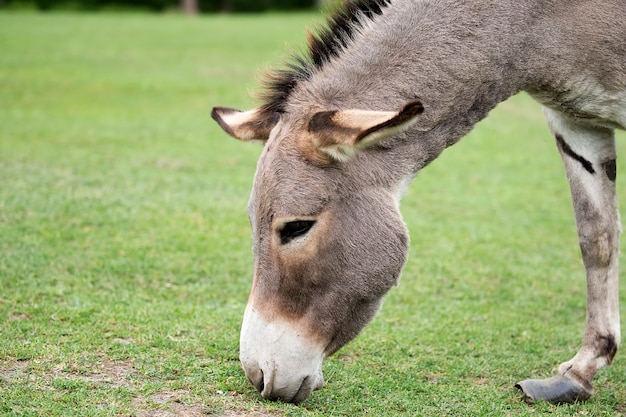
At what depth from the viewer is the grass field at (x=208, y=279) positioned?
Result: 15.9 feet

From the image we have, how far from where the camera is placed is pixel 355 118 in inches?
162

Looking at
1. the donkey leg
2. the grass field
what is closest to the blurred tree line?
the grass field

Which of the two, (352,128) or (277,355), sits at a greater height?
(352,128)

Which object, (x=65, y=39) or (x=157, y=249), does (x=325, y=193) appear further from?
(x=65, y=39)

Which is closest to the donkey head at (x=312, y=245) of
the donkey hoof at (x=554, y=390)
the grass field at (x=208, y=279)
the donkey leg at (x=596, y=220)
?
the grass field at (x=208, y=279)

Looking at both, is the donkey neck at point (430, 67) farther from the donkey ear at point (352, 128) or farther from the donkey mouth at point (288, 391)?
the donkey mouth at point (288, 391)

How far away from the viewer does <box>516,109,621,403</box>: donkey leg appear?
533cm

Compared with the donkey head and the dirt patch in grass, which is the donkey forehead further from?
the dirt patch in grass

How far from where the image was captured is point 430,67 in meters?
4.57

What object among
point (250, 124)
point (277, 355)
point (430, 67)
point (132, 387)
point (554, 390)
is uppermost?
point (430, 67)

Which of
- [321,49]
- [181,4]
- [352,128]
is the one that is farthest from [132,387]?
[181,4]

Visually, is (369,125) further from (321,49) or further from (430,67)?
(321,49)

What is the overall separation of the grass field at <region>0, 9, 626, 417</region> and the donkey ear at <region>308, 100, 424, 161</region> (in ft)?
2.55

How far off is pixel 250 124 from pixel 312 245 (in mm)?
803
